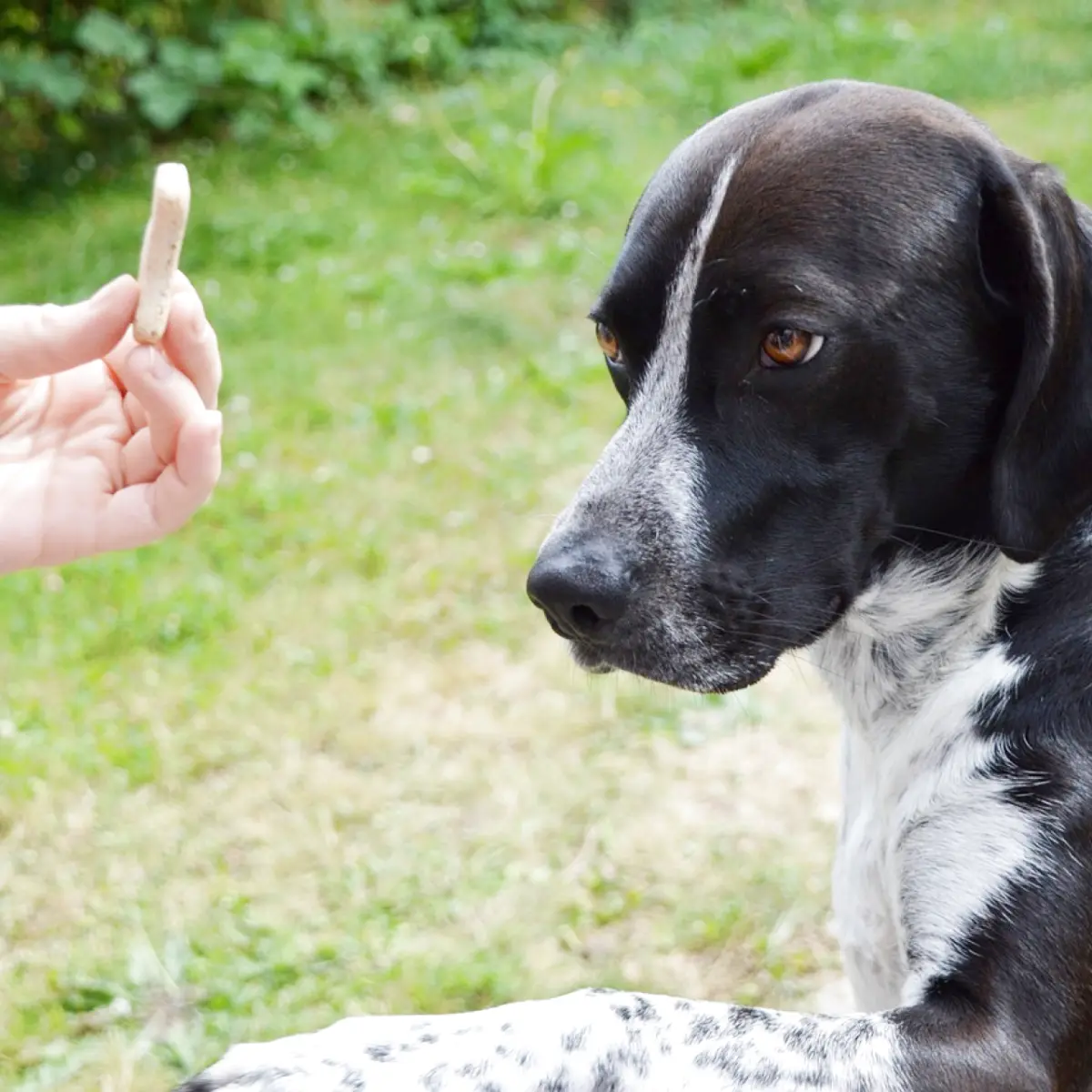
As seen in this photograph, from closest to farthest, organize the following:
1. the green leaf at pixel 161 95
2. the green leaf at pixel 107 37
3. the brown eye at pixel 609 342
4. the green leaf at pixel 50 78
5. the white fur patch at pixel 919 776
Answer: the white fur patch at pixel 919 776, the brown eye at pixel 609 342, the green leaf at pixel 50 78, the green leaf at pixel 107 37, the green leaf at pixel 161 95

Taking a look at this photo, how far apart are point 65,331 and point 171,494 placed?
1.10 feet

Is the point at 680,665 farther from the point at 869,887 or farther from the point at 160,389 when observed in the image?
the point at 160,389

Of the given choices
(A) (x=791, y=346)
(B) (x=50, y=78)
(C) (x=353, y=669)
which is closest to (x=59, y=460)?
(A) (x=791, y=346)

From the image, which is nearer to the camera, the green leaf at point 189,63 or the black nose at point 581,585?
the black nose at point 581,585

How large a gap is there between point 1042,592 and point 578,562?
81cm

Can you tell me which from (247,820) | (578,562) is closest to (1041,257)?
(578,562)

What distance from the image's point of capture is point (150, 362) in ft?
8.19

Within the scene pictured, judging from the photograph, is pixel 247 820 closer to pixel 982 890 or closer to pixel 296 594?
pixel 296 594

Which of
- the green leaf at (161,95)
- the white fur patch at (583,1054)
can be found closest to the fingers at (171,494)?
the white fur patch at (583,1054)

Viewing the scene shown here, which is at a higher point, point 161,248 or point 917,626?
point 161,248

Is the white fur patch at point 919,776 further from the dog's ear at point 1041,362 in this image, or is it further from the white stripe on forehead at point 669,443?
the white stripe on forehead at point 669,443

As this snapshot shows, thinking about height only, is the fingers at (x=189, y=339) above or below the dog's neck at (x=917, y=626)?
above

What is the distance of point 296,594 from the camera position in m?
5.52

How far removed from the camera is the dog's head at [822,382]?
8.05 feet
